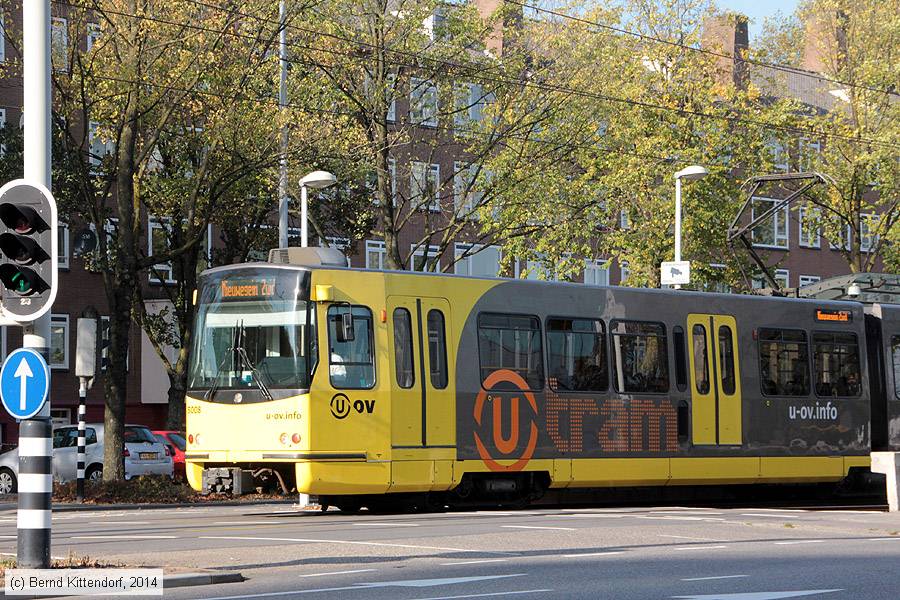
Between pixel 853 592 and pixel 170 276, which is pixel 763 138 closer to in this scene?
pixel 170 276

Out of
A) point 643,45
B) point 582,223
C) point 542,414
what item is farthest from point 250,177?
point 643,45

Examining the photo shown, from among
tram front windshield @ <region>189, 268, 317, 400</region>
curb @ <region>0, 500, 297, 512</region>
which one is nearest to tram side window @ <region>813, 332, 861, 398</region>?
curb @ <region>0, 500, 297, 512</region>

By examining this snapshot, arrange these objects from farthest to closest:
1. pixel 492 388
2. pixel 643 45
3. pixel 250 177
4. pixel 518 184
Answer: pixel 643 45 → pixel 518 184 → pixel 250 177 → pixel 492 388

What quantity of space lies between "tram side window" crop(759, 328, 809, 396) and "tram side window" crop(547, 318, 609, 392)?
356 centimetres

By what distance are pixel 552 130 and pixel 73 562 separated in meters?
27.9

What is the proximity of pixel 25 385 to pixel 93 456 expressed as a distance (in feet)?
71.6

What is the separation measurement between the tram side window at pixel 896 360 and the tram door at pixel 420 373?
998 centimetres

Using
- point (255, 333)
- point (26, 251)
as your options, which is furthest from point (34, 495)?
point (255, 333)

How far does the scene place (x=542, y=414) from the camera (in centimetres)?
2262

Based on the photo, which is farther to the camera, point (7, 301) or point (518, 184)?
point (518, 184)

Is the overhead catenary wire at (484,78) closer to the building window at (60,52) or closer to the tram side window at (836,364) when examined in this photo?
the building window at (60,52)

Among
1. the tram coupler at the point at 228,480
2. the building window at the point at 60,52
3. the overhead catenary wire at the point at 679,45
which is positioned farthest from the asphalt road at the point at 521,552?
the overhead catenary wire at the point at 679,45

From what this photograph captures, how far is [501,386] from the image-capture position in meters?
22.3

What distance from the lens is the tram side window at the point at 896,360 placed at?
1100 inches
